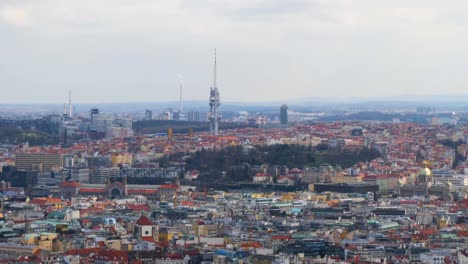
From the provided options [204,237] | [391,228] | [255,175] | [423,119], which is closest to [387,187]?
[255,175]

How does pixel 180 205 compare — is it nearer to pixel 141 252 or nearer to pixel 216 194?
pixel 216 194

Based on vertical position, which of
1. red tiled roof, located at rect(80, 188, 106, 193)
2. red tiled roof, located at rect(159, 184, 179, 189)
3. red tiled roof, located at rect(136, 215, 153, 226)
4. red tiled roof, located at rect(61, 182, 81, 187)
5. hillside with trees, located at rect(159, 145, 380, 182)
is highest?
red tiled roof, located at rect(136, 215, 153, 226)

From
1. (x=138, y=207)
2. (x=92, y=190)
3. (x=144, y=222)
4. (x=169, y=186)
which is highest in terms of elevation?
(x=144, y=222)

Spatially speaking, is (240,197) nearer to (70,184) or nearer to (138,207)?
(138,207)

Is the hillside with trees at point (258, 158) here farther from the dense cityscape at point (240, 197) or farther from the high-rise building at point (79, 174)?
the high-rise building at point (79, 174)

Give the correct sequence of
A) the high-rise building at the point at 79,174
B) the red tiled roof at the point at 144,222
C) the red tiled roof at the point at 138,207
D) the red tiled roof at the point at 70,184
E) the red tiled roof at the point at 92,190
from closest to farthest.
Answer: the red tiled roof at the point at 144,222
the red tiled roof at the point at 138,207
the red tiled roof at the point at 92,190
the red tiled roof at the point at 70,184
the high-rise building at the point at 79,174

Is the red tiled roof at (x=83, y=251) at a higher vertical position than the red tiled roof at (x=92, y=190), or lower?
higher

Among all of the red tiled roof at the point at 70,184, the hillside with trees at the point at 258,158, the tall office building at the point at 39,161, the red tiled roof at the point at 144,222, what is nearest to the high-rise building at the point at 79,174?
the tall office building at the point at 39,161

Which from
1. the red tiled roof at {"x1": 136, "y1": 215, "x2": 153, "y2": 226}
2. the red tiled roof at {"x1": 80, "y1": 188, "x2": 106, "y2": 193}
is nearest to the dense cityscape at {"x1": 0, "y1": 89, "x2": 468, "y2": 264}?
the red tiled roof at {"x1": 136, "y1": 215, "x2": 153, "y2": 226}

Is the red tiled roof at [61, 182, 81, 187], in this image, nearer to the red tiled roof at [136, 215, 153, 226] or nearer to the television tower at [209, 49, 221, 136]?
the red tiled roof at [136, 215, 153, 226]

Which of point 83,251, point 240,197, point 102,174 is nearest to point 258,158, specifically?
point 102,174

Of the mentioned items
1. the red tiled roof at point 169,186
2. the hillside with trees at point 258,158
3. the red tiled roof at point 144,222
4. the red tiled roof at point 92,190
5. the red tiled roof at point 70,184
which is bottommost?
the red tiled roof at point 92,190
